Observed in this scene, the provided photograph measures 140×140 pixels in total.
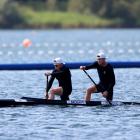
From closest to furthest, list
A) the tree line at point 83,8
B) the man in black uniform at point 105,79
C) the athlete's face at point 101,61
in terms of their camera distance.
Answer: the athlete's face at point 101,61 → the man in black uniform at point 105,79 → the tree line at point 83,8

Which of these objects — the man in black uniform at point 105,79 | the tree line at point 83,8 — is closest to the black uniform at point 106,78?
the man in black uniform at point 105,79

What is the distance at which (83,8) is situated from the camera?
16650 cm

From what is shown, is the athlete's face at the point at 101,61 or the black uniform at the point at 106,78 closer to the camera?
the athlete's face at the point at 101,61

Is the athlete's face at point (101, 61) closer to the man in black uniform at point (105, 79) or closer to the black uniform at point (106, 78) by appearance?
the man in black uniform at point (105, 79)

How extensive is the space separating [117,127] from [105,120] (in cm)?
136

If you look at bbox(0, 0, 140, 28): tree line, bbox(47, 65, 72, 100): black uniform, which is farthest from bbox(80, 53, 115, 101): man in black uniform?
bbox(0, 0, 140, 28): tree line

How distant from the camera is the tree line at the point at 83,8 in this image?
524 feet

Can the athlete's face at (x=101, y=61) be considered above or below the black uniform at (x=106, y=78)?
above

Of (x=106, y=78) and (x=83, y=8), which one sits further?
(x=83, y=8)

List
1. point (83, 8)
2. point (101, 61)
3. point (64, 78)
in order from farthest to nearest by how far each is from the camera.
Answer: point (83, 8) → point (64, 78) → point (101, 61)

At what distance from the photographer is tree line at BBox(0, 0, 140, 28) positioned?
524 ft

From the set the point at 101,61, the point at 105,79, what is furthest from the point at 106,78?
the point at 101,61

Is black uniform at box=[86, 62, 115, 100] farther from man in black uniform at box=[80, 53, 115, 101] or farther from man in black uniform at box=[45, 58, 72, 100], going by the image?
man in black uniform at box=[45, 58, 72, 100]

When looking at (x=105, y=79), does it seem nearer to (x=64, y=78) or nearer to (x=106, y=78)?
(x=106, y=78)
